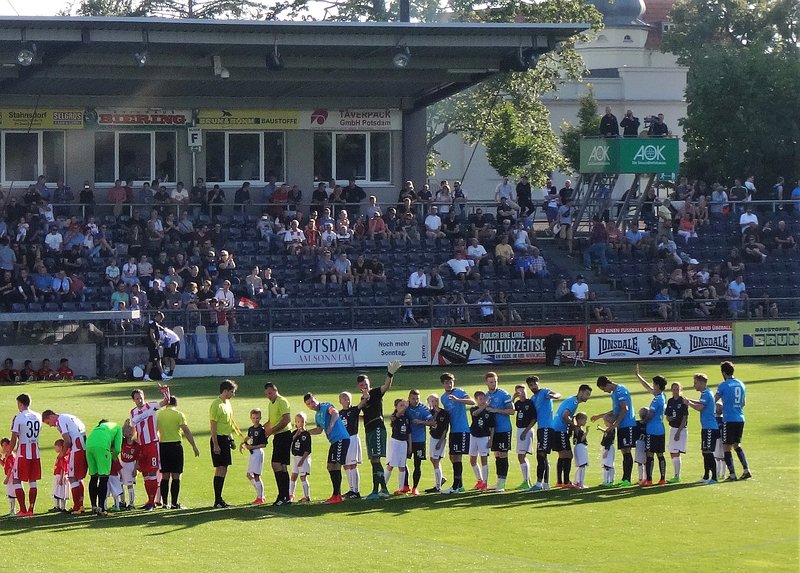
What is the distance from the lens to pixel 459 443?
1989cm

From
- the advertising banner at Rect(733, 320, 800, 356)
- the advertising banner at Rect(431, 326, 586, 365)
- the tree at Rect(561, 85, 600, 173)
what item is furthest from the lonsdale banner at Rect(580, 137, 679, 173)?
the tree at Rect(561, 85, 600, 173)

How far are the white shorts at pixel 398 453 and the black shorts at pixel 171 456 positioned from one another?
3.07 metres

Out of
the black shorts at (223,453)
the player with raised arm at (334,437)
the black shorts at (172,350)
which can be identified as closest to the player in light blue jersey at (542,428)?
→ the player with raised arm at (334,437)

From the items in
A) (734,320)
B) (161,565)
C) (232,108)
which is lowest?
(161,565)

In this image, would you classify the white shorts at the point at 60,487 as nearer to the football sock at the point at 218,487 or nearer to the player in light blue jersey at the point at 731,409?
the football sock at the point at 218,487

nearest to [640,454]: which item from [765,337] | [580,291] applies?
[580,291]

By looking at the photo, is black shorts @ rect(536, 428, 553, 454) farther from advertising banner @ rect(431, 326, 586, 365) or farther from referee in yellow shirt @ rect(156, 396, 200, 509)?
advertising banner @ rect(431, 326, 586, 365)

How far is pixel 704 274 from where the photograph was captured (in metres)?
40.4

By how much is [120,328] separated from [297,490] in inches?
584

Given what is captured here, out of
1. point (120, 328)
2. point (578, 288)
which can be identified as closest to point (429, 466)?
point (120, 328)

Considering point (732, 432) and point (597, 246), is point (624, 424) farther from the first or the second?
point (597, 246)

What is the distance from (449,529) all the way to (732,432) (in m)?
5.37

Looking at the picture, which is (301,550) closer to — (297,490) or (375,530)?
(375,530)

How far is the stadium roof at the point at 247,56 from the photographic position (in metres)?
35.2
